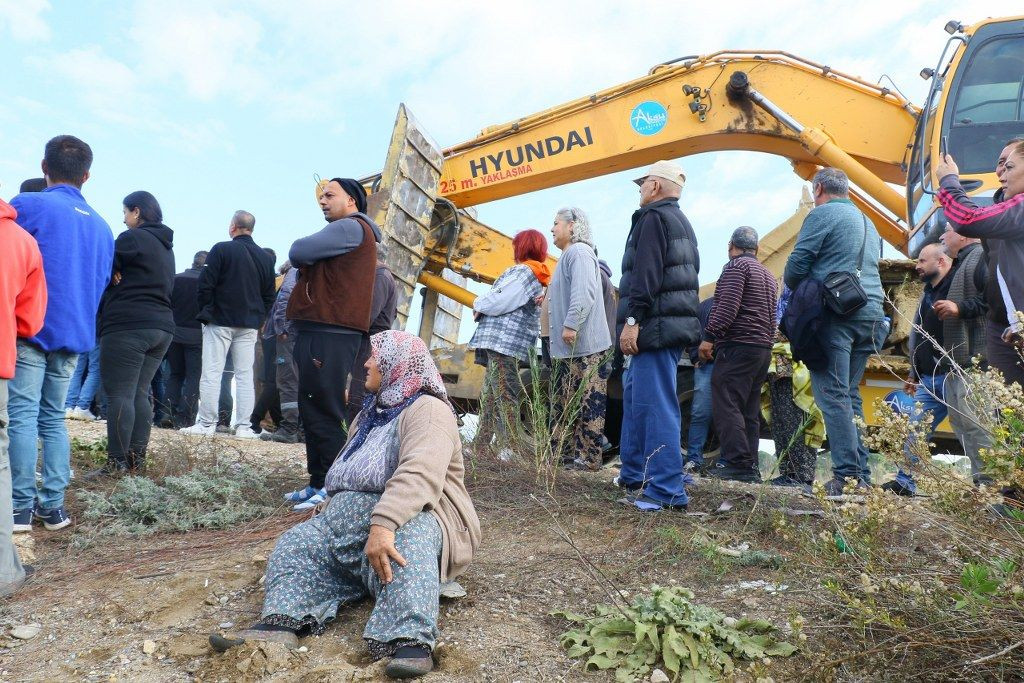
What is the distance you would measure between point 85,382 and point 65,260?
4044mm

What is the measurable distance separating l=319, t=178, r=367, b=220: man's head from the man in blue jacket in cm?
118

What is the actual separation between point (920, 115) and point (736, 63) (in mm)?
1932

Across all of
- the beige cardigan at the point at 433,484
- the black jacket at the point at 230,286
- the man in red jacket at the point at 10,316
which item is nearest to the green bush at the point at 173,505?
the man in red jacket at the point at 10,316

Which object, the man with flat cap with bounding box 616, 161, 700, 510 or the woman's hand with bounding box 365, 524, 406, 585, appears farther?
the man with flat cap with bounding box 616, 161, 700, 510

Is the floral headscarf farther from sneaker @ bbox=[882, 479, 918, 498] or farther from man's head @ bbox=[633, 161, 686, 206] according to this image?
sneaker @ bbox=[882, 479, 918, 498]

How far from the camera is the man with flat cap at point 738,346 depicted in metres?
5.58

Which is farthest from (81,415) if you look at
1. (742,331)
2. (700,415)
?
(742,331)

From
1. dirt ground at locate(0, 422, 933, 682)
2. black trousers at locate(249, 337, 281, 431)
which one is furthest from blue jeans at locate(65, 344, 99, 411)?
dirt ground at locate(0, 422, 933, 682)

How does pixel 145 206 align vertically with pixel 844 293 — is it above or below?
above

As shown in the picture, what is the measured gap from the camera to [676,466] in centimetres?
449

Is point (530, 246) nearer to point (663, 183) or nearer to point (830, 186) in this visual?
point (663, 183)

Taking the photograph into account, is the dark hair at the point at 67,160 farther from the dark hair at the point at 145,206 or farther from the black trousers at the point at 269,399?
the black trousers at the point at 269,399

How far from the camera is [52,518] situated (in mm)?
4402

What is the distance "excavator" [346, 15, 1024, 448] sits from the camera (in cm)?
793
